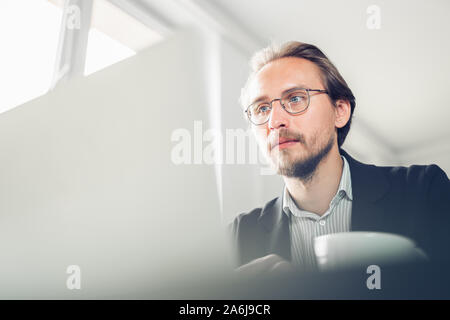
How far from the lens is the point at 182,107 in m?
1.18

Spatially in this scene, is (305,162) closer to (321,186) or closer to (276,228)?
(321,186)

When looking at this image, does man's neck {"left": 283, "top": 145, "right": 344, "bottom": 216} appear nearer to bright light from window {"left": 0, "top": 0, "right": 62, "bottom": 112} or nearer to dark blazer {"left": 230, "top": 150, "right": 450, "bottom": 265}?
dark blazer {"left": 230, "top": 150, "right": 450, "bottom": 265}

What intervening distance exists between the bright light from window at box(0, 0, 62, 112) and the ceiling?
2.37 feet

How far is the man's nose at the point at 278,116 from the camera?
1053 millimetres

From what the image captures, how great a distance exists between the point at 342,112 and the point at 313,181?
204 millimetres

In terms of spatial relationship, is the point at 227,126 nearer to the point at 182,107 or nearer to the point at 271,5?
the point at 182,107

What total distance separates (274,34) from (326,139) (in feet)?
1.12

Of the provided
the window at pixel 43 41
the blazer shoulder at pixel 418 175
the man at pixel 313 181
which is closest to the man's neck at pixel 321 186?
the man at pixel 313 181

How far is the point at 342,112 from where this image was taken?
41.7 inches

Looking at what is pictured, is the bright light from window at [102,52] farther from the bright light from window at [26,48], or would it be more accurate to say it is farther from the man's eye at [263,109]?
the man's eye at [263,109]

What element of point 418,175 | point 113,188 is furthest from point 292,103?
point 113,188

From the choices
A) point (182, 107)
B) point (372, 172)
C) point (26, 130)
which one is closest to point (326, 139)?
point (372, 172)

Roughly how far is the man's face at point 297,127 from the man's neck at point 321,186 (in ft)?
0.06

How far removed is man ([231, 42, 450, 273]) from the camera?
39.3 inches
